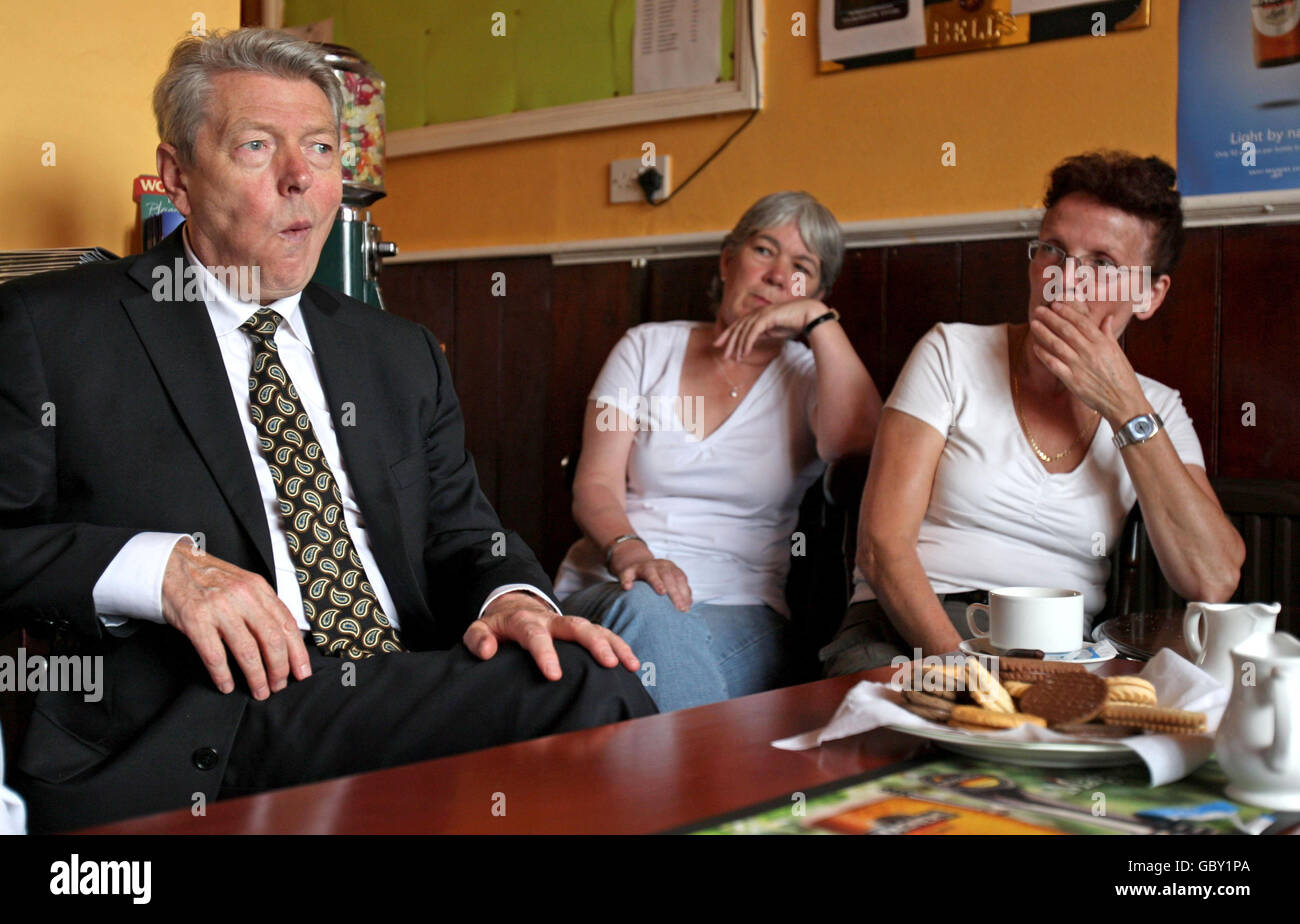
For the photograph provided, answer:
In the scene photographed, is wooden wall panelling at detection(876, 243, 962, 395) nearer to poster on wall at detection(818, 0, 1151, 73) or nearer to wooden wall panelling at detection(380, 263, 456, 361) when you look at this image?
poster on wall at detection(818, 0, 1151, 73)

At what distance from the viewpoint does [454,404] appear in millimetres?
1841

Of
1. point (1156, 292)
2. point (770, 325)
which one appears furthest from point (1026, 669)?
point (770, 325)

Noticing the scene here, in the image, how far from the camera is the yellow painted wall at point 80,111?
6.60 ft

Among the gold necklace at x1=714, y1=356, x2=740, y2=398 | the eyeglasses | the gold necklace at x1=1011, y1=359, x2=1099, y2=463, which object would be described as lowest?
the gold necklace at x1=1011, y1=359, x2=1099, y2=463

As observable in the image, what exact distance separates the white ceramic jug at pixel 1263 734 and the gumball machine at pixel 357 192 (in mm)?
1840

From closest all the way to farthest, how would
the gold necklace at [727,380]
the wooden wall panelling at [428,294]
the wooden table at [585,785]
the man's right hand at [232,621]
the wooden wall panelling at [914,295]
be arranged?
the wooden table at [585,785]
the man's right hand at [232,621]
the gold necklace at [727,380]
the wooden wall panelling at [914,295]
the wooden wall panelling at [428,294]

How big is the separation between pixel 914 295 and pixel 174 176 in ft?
5.26

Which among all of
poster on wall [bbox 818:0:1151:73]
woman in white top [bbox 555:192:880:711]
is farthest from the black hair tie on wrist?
poster on wall [bbox 818:0:1151:73]

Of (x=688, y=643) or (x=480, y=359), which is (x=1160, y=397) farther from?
(x=480, y=359)

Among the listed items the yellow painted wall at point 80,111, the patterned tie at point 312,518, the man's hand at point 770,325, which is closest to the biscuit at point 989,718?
the patterned tie at point 312,518

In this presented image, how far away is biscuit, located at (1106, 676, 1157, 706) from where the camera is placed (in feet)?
3.28

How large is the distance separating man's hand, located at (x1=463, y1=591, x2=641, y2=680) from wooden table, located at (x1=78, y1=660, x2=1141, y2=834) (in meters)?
Result: 0.25

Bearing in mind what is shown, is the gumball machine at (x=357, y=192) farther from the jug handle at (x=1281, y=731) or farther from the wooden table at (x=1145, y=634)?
the jug handle at (x=1281, y=731)
